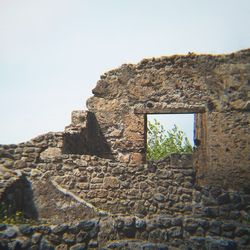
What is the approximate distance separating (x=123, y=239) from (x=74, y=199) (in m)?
3.21

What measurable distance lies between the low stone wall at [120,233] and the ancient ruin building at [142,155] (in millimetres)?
813

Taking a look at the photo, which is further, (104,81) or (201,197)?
(104,81)

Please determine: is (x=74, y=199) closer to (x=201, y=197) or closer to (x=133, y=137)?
(x=201, y=197)

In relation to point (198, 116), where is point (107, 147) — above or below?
below

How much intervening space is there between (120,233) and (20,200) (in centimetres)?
370

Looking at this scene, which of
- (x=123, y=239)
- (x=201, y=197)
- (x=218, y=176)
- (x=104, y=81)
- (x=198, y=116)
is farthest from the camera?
(x=104, y=81)

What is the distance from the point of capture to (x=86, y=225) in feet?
12.3

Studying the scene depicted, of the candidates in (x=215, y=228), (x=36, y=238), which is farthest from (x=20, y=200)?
(x=215, y=228)

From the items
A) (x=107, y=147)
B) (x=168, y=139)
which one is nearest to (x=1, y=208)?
(x=107, y=147)

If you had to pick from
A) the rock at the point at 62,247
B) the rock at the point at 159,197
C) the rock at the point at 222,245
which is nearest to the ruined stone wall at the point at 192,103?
Result: the rock at the point at 159,197

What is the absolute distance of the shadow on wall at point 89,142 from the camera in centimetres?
827

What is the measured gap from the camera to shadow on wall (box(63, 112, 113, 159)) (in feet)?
27.1

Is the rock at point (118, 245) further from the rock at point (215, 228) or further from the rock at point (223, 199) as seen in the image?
the rock at point (223, 199)

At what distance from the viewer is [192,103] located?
9.51 metres
